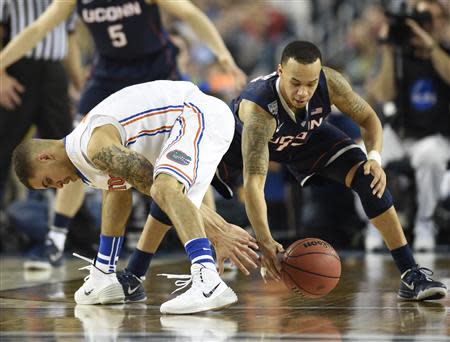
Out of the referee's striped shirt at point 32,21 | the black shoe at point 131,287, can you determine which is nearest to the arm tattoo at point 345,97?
the black shoe at point 131,287

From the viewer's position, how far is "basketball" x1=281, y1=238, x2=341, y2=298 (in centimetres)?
462

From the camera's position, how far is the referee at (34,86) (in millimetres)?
7293

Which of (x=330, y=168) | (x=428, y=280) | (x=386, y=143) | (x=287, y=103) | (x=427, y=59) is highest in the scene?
(x=287, y=103)

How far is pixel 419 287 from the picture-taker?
485cm

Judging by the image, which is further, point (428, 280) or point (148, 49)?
→ point (148, 49)

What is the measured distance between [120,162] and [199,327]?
0.79 meters

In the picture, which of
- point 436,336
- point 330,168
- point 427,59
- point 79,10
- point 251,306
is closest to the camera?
point 436,336

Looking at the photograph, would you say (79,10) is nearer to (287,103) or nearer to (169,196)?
(287,103)

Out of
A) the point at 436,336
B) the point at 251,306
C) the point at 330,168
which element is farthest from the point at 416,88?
the point at 436,336

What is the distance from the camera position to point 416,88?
8.75 m

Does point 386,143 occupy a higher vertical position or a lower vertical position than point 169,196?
lower

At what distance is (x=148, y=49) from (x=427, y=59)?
3.04 m

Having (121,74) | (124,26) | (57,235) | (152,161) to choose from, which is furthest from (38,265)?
(152,161)

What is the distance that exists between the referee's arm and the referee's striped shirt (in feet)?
3.35
